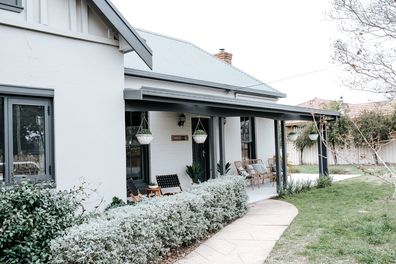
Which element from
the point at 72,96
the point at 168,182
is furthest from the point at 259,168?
the point at 72,96

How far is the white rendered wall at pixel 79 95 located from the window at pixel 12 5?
340mm

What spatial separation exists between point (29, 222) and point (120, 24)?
4.42 metres

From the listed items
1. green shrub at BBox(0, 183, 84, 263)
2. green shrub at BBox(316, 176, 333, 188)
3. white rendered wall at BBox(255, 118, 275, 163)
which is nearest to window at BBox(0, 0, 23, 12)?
green shrub at BBox(0, 183, 84, 263)

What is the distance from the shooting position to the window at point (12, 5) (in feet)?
20.7

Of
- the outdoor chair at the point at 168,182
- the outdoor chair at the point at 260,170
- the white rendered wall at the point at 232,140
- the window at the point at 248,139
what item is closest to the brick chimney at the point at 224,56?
the window at the point at 248,139

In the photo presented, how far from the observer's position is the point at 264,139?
1667 cm

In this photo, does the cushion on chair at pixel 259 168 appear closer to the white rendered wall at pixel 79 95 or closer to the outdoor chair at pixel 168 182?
the outdoor chair at pixel 168 182

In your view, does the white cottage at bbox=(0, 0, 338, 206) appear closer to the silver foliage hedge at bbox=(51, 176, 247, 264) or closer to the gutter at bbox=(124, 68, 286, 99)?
the gutter at bbox=(124, 68, 286, 99)

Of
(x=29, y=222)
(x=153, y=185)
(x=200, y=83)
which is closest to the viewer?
(x=29, y=222)

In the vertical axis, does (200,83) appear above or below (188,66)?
below

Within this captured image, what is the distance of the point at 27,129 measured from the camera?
661 cm

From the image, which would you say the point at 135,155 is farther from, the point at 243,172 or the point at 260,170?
the point at 260,170

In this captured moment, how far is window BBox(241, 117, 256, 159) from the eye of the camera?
1585 cm

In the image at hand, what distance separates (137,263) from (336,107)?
21.3m
